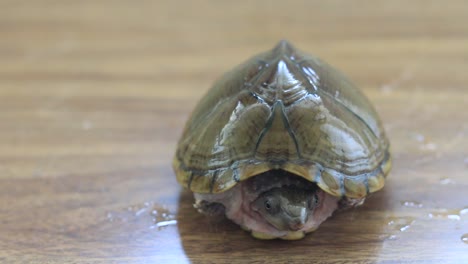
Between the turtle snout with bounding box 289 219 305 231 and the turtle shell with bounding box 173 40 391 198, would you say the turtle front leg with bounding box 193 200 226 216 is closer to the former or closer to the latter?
the turtle shell with bounding box 173 40 391 198

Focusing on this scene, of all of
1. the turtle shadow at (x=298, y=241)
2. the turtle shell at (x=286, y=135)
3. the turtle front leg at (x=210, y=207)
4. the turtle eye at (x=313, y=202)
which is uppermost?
the turtle shell at (x=286, y=135)

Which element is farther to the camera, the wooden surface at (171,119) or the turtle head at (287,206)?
the wooden surface at (171,119)

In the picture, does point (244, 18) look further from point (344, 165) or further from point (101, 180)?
point (344, 165)

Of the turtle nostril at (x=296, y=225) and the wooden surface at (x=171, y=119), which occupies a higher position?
the wooden surface at (x=171, y=119)

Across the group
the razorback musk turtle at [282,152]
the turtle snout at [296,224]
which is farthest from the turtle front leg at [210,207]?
the turtle snout at [296,224]

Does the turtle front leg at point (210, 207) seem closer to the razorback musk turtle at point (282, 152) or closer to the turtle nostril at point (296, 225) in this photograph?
the razorback musk turtle at point (282, 152)

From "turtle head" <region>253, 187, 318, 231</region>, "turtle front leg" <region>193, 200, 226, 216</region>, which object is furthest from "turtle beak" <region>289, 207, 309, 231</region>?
"turtle front leg" <region>193, 200, 226, 216</region>

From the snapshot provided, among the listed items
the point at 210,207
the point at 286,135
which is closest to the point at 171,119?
the point at 210,207
